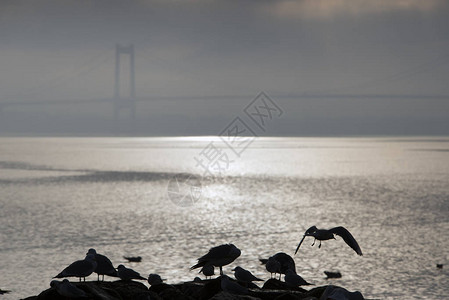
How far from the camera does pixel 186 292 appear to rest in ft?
22.3

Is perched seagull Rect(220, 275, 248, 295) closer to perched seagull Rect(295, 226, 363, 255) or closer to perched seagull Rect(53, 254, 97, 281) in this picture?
perched seagull Rect(295, 226, 363, 255)

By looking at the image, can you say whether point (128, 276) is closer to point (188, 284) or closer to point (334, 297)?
point (188, 284)

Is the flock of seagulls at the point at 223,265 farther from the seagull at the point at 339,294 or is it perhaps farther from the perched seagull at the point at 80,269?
the seagull at the point at 339,294

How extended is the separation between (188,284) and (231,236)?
1139 centimetres

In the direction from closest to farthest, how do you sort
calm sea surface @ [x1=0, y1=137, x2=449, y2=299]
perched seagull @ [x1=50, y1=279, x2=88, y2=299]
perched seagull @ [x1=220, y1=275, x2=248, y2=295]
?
perched seagull @ [x1=50, y1=279, x2=88, y2=299]
perched seagull @ [x1=220, y1=275, x2=248, y2=295]
calm sea surface @ [x1=0, y1=137, x2=449, y2=299]

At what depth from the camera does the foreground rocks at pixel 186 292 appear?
568 centimetres

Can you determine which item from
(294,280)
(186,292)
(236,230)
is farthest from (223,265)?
(236,230)

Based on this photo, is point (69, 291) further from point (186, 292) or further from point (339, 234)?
point (339, 234)

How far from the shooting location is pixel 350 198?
32.6 m

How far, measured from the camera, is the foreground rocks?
568cm

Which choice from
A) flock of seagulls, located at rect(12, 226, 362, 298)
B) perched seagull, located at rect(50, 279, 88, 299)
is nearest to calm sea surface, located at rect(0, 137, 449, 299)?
flock of seagulls, located at rect(12, 226, 362, 298)

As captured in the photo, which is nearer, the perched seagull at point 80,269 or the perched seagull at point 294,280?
the perched seagull at point 80,269

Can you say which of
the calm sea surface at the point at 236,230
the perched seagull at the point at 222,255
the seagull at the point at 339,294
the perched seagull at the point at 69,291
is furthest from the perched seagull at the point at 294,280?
the calm sea surface at the point at 236,230

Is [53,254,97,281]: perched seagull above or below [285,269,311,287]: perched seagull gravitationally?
above
